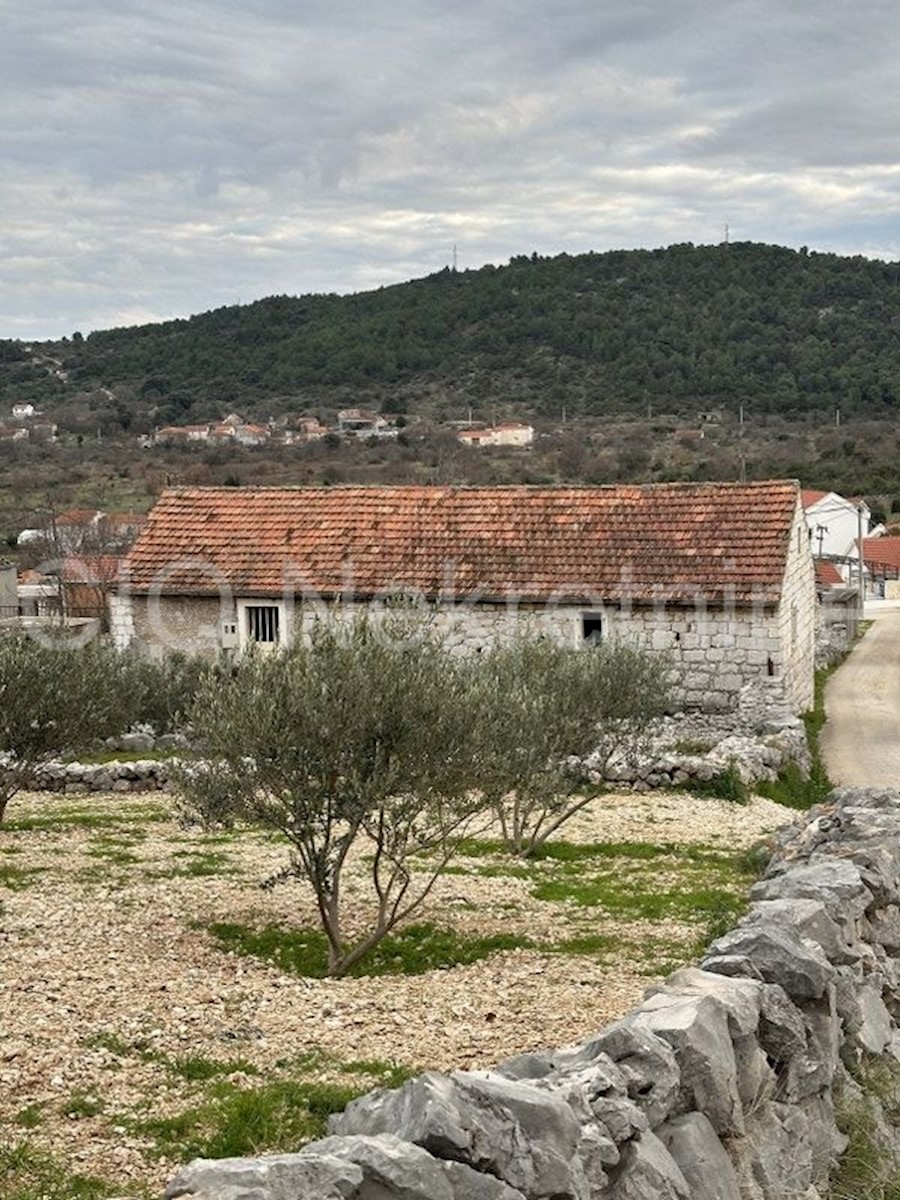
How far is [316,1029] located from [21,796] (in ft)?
41.7

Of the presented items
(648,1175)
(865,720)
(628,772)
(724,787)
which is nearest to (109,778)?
(628,772)

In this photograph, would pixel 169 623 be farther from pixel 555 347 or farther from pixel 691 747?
pixel 555 347

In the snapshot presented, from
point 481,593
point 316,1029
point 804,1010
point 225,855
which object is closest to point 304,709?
point 316,1029

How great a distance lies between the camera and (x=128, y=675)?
21.7 m

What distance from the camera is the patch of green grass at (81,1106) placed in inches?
280

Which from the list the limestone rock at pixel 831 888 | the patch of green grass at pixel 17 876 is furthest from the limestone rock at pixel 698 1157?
the patch of green grass at pixel 17 876

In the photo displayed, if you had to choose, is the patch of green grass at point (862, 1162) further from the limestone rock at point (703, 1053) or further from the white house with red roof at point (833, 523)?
the white house with red roof at point (833, 523)

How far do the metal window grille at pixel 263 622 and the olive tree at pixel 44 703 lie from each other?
31.8 ft

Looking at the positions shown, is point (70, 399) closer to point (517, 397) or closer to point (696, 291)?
point (517, 397)

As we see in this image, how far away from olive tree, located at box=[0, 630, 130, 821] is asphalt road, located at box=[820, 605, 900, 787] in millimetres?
11577

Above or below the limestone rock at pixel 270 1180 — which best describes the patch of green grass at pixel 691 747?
below

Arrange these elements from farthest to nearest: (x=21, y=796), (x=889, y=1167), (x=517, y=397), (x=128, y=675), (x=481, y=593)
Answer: (x=517, y=397), (x=481, y=593), (x=128, y=675), (x=21, y=796), (x=889, y=1167)

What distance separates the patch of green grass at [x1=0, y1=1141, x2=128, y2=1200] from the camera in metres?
6.02

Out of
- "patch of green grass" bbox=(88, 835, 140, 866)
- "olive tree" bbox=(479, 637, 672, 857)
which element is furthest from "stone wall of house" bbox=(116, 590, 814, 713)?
"patch of green grass" bbox=(88, 835, 140, 866)
